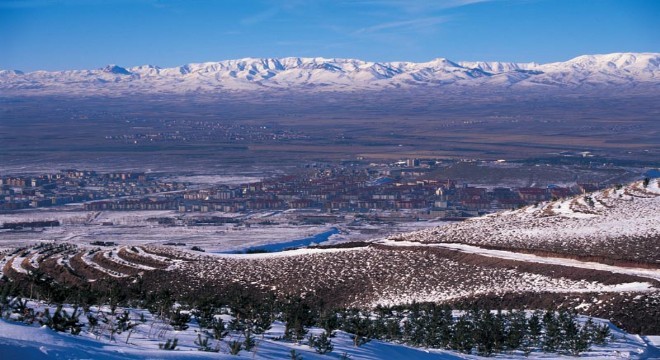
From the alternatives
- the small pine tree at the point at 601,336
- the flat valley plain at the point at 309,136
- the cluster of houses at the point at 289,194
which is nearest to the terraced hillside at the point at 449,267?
the small pine tree at the point at 601,336

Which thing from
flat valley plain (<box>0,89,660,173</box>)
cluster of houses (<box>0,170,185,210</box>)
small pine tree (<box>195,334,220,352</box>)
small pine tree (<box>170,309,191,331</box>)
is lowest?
cluster of houses (<box>0,170,185,210</box>)

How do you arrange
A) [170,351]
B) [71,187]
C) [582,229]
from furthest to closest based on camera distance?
[71,187], [582,229], [170,351]

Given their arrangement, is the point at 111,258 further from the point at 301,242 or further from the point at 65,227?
the point at 65,227

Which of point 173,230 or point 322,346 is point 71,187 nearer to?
point 173,230

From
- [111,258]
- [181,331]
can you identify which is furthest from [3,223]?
[181,331]

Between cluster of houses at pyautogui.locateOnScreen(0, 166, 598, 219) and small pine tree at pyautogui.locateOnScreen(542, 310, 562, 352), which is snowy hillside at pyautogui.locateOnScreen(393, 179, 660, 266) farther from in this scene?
cluster of houses at pyautogui.locateOnScreen(0, 166, 598, 219)

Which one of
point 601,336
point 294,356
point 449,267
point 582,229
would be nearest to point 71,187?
point 582,229

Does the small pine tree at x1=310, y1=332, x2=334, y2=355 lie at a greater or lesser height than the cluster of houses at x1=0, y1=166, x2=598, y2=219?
greater

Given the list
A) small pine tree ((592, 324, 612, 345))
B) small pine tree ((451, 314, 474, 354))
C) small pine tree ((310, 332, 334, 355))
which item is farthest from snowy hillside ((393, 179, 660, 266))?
small pine tree ((310, 332, 334, 355))
